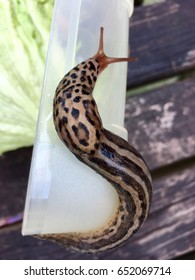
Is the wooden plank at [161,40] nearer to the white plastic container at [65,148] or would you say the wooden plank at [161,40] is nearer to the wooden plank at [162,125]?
the wooden plank at [162,125]

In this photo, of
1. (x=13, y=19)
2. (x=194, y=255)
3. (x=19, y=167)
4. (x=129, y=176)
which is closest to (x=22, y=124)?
(x=19, y=167)

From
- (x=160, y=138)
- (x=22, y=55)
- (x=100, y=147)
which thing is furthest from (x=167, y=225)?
(x=22, y=55)

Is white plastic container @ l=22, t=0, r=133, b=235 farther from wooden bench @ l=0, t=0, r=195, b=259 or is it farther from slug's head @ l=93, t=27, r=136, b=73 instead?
→ wooden bench @ l=0, t=0, r=195, b=259

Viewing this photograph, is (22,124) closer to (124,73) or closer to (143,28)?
(124,73)

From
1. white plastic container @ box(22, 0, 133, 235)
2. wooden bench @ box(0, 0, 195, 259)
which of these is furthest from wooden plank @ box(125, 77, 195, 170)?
white plastic container @ box(22, 0, 133, 235)

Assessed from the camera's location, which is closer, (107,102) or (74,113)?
(74,113)
